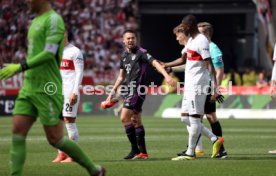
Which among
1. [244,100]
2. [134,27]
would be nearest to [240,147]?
[244,100]

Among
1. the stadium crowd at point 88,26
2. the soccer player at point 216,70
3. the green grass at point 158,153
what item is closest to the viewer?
the green grass at point 158,153

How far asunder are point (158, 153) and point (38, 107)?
19.1 feet

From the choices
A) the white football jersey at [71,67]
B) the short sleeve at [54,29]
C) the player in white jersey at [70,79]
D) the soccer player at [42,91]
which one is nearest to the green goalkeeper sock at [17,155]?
the soccer player at [42,91]

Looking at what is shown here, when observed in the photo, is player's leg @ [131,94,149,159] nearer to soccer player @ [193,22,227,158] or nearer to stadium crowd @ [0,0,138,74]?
soccer player @ [193,22,227,158]

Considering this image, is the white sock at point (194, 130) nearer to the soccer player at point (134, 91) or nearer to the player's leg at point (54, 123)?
the soccer player at point (134, 91)

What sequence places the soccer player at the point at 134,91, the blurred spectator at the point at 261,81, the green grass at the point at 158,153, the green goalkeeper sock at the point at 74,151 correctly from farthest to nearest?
the blurred spectator at the point at 261,81
the soccer player at the point at 134,91
the green grass at the point at 158,153
the green goalkeeper sock at the point at 74,151

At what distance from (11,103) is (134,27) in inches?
340

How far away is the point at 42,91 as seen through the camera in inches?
392

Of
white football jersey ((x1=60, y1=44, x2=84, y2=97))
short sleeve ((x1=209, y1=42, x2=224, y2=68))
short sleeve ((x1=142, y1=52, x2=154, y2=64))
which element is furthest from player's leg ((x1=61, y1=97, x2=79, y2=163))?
short sleeve ((x1=209, y1=42, x2=224, y2=68))

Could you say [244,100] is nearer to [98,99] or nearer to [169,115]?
[169,115]

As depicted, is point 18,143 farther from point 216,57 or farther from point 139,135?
point 216,57

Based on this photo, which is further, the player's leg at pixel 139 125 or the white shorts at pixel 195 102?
the player's leg at pixel 139 125

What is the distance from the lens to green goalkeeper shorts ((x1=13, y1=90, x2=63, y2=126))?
9.88 metres

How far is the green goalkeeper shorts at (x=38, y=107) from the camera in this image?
32.4ft
